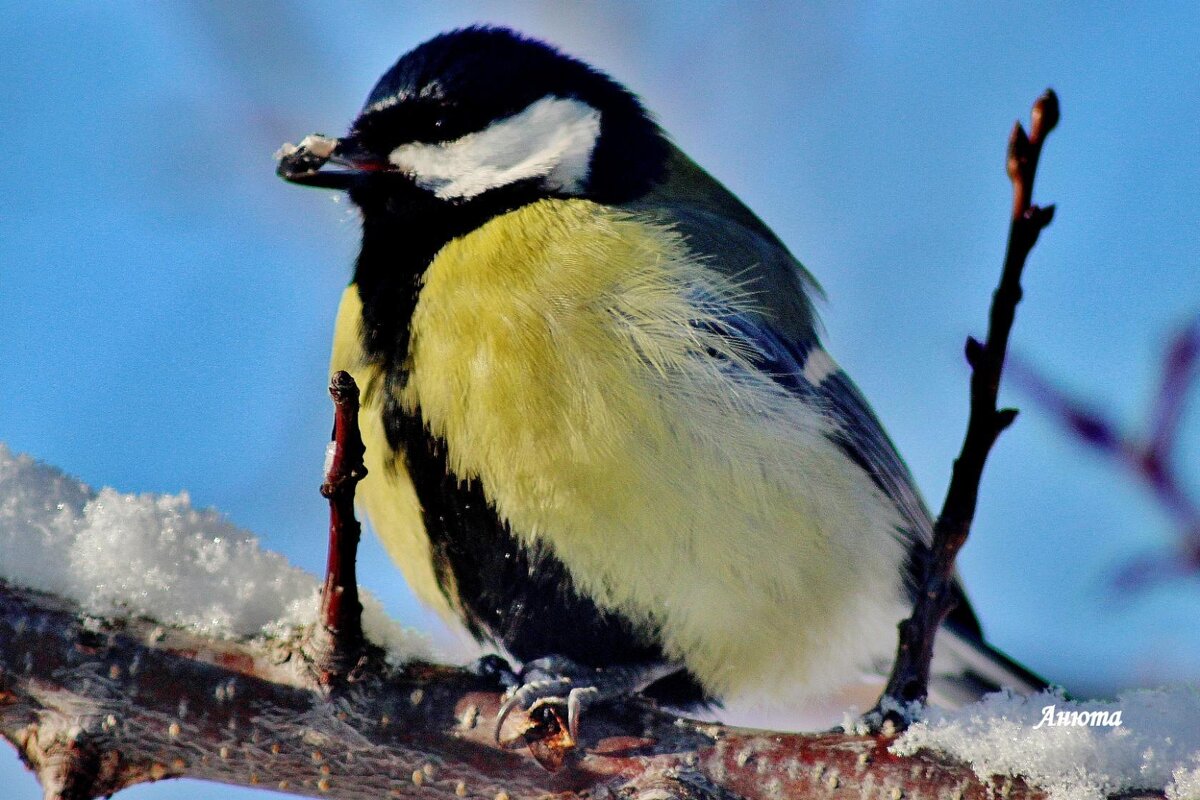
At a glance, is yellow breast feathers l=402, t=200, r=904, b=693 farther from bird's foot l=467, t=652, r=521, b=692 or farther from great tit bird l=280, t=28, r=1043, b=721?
bird's foot l=467, t=652, r=521, b=692

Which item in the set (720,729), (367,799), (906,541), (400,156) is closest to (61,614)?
(367,799)

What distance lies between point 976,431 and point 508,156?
0.97 meters

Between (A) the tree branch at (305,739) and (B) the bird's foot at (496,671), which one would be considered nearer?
(A) the tree branch at (305,739)

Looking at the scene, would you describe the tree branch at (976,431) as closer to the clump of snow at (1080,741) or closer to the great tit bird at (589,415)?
the clump of snow at (1080,741)

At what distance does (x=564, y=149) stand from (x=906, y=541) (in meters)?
0.81

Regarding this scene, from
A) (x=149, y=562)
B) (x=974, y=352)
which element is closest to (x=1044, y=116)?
(x=974, y=352)

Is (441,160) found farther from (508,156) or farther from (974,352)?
(974,352)

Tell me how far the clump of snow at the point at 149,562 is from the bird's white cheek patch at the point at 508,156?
632 millimetres

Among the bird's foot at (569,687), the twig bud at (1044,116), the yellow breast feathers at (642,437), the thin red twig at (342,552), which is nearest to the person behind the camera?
the twig bud at (1044,116)

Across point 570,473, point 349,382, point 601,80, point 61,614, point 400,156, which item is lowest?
point 61,614

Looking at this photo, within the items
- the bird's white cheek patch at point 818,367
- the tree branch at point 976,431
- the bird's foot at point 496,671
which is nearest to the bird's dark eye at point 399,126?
the bird's white cheek patch at point 818,367

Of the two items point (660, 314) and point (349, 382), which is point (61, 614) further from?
point (660, 314)

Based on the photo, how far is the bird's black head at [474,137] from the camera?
5.43ft

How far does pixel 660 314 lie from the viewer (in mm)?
1483
